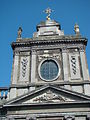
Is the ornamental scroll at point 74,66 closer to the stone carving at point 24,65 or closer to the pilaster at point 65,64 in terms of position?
the pilaster at point 65,64

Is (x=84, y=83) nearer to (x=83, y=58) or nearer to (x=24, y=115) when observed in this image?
(x=83, y=58)

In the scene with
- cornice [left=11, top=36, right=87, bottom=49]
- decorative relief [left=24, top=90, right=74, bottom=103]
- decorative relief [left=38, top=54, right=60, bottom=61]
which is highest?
cornice [left=11, top=36, right=87, bottom=49]

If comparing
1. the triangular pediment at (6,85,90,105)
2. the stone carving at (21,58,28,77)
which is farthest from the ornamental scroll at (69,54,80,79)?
the stone carving at (21,58,28,77)

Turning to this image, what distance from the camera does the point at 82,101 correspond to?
15188 mm

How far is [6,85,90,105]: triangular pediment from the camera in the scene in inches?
610

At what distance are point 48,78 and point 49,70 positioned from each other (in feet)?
2.61

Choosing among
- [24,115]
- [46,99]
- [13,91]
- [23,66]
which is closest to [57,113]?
[46,99]

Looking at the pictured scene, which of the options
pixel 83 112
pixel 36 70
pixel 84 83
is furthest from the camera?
pixel 36 70

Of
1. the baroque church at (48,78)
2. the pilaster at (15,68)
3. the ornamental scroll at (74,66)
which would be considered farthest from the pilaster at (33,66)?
the ornamental scroll at (74,66)

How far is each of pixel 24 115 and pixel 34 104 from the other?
1010mm

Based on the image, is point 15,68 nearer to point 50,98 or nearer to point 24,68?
point 24,68

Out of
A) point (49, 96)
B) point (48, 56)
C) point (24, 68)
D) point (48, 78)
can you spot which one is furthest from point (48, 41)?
point (49, 96)

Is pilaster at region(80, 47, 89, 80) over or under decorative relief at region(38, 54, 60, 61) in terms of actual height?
under

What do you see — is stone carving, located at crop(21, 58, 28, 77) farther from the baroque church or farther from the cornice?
the cornice
